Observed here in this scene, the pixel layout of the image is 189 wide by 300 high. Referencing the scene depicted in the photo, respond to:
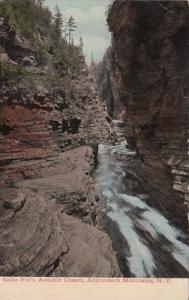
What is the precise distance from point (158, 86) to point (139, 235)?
2.21 meters

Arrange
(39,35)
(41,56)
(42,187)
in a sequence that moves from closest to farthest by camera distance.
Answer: (42,187)
(41,56)
(39,35)

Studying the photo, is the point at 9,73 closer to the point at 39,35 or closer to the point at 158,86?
the point at 158,86

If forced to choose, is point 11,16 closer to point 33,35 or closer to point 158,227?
point 33,35

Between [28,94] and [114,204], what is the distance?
2096 millimetres

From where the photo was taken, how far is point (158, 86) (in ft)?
18.8

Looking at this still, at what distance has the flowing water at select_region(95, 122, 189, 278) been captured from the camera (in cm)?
354

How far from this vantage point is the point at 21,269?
2738 mm

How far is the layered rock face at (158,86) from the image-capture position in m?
4.45

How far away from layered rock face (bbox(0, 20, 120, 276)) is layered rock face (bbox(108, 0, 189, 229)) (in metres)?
1.07

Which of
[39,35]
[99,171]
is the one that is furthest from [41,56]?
[99,171]

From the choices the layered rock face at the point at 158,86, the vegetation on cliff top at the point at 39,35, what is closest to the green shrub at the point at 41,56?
the vegetation on cliff top at the point at 39,35

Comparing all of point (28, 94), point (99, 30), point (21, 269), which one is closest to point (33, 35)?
point (28, 94)

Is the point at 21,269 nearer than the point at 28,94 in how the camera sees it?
Yes

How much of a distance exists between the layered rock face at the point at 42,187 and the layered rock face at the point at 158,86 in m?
1.07
